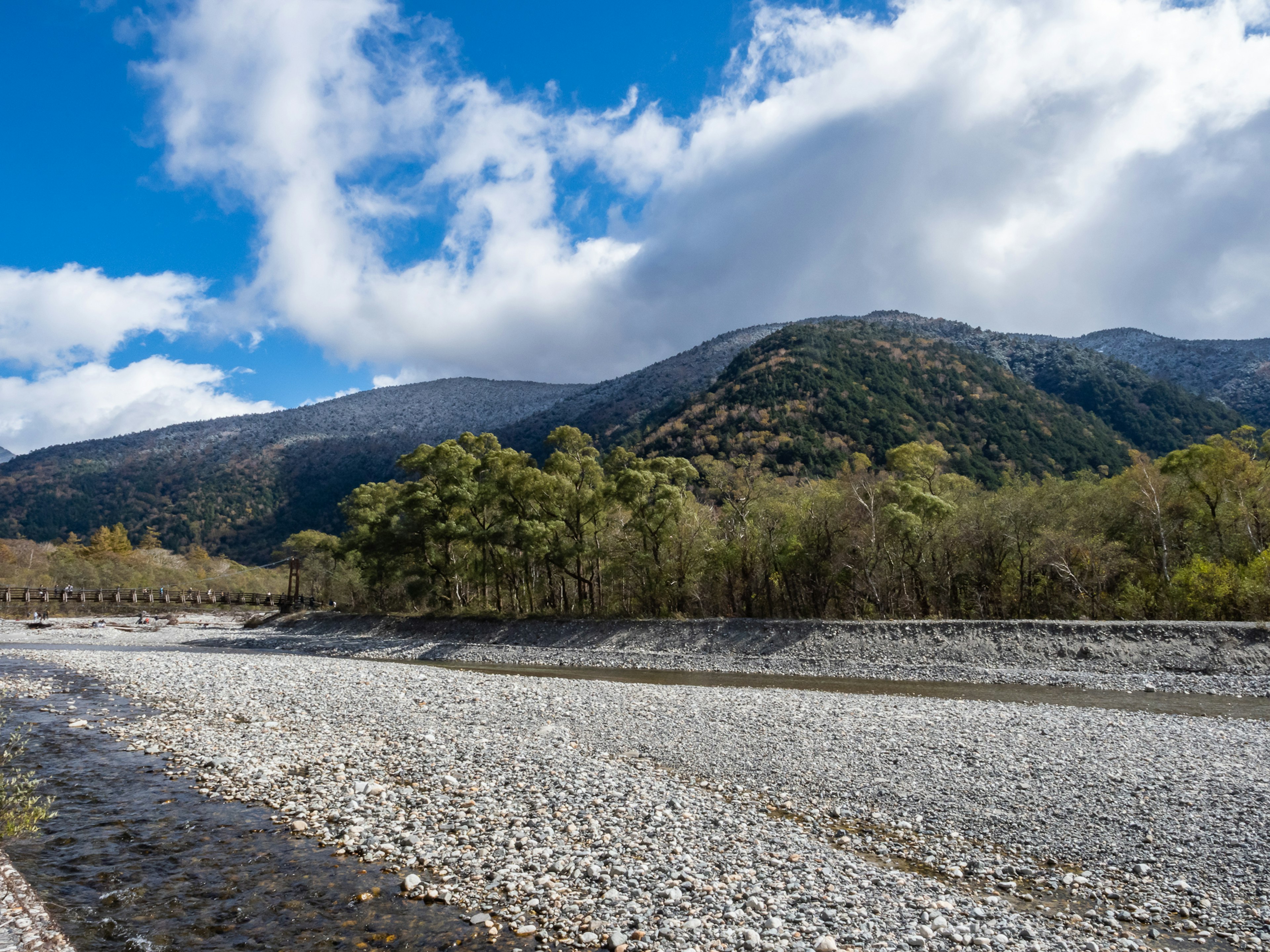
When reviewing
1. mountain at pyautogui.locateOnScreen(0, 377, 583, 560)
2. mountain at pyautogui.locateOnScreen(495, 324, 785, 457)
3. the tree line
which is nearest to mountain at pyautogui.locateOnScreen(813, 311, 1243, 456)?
mountain at pyautogui.locateOnScreen(495, 324, 785, 457)

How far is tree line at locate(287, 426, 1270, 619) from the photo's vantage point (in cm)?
3288

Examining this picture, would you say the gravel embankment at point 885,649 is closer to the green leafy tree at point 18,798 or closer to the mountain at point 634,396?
the green leafy tree at point 18,798

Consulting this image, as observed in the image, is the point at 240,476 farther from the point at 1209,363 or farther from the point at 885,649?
the point at 1209,363

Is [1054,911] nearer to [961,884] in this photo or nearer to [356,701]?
[961,884]

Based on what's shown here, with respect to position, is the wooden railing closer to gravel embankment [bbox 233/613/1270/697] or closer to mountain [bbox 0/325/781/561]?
gravel embankment [bbox 233/613/1270/697]

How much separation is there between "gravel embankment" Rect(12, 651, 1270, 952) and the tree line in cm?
1897

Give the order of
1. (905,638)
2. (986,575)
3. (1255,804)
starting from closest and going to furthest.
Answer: (1255,804), (905,638), (986,575)

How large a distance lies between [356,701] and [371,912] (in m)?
14.1

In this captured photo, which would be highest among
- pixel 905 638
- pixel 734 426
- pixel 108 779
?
pixel 734 426

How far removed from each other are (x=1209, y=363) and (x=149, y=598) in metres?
190

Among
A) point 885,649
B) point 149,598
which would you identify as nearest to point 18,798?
point 885,649

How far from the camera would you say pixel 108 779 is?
1141 cm

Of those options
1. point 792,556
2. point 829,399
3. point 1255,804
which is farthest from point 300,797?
point 829,399

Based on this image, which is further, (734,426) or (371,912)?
(734,426)
